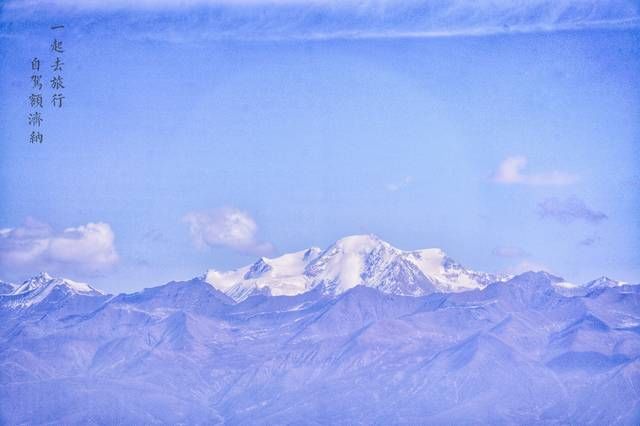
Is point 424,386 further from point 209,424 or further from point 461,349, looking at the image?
point 209,424

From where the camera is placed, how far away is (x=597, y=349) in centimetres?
18638

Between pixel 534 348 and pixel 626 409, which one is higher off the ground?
pixel 534 348

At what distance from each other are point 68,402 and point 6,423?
28844 mm

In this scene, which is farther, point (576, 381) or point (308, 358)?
point (308, 358)

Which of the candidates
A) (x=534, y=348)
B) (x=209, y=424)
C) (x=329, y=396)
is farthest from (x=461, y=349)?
(x=209, y=424)

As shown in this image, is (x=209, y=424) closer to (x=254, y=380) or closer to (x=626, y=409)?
(x=254, y=380)

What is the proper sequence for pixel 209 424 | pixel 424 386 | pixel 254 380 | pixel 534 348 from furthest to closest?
pixel 534 348 < pixel 254 380 < pixel 424 386 < pixel 209 424

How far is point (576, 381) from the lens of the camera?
173125mm

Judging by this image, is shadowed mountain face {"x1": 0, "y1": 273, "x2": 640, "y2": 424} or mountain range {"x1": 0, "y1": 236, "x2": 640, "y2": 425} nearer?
mountain range {"x1": 0, "y1": 236, "x2": 640, "y2": 425}

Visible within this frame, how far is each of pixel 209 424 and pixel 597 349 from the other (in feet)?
210

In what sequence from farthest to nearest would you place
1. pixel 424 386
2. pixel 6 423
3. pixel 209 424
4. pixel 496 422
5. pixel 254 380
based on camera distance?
pixel 254 380 → pixel 424 386 → pixel 209 424 → pixel 496 422 → pixel 6 423

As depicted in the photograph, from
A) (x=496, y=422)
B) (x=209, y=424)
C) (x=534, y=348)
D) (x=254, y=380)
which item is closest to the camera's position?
(x=496, y=422)

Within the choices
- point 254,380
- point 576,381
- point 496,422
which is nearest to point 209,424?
point 254,380

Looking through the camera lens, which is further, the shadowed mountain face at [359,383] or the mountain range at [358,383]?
the shadowed mountain face at [359,383]
